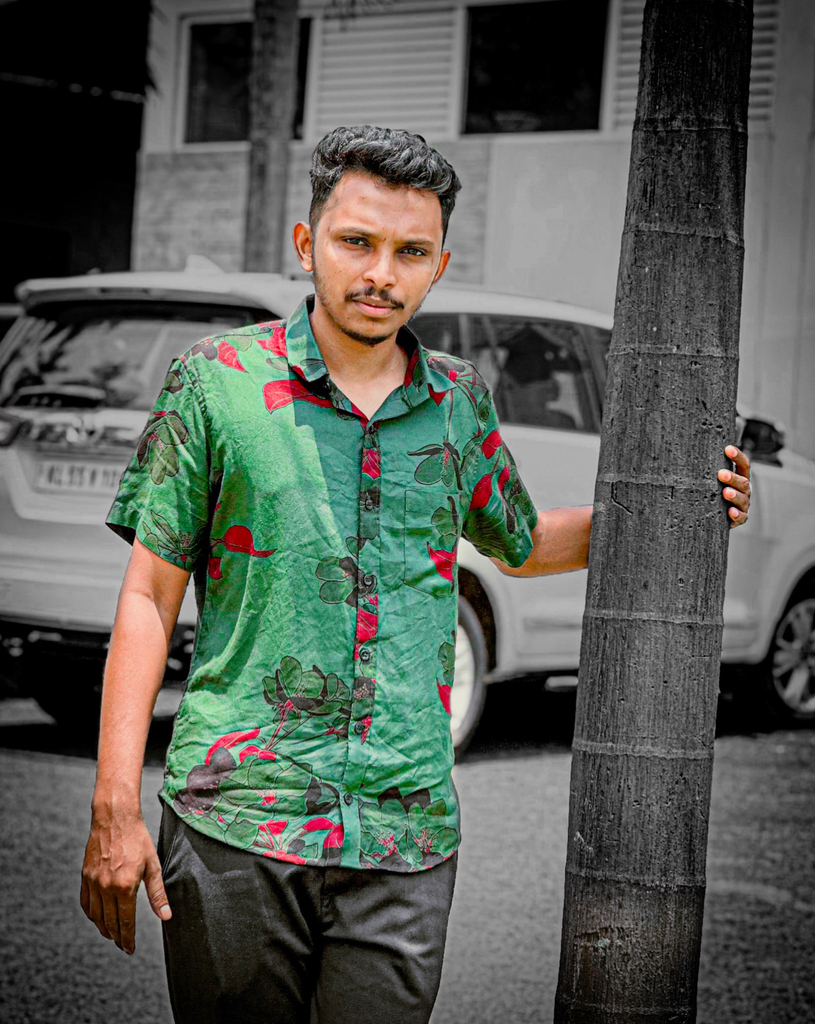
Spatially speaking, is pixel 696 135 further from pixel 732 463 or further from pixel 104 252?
pixel 104 252

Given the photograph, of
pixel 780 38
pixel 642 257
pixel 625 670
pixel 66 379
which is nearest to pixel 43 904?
pixel 66 379

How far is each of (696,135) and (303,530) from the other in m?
0.87

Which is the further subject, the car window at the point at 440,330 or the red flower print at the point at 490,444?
the car window at the point at 440,330

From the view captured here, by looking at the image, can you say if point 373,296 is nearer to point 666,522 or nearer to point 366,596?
point 366,596

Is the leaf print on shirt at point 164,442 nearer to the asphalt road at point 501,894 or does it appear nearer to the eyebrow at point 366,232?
the eyebrow at point 366,232

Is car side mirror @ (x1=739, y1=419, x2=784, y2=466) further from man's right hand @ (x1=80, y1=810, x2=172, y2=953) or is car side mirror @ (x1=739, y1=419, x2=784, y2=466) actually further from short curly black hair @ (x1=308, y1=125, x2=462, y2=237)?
man's right hand @ (x1=80, y1=810, x2=172, y2=953)

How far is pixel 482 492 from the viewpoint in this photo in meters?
2.49

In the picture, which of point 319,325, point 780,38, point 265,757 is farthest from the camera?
point 780,38

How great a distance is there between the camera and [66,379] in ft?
20.6

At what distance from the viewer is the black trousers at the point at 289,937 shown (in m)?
2.19

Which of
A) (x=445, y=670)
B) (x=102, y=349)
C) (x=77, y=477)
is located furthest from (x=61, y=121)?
(x=445, y=670)

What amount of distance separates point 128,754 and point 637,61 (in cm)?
971

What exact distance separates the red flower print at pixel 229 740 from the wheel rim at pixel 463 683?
4280 millimetres

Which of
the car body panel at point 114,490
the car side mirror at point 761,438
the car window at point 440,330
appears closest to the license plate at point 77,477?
the car body panel at point 114,490
